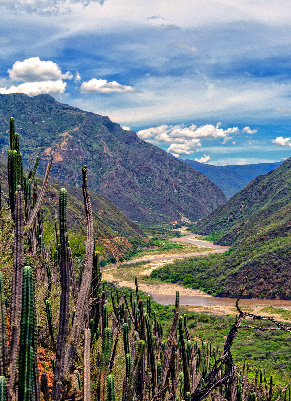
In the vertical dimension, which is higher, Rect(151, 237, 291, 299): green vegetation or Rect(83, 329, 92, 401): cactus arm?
Rect(83, 329, 92, 401): cactus arm

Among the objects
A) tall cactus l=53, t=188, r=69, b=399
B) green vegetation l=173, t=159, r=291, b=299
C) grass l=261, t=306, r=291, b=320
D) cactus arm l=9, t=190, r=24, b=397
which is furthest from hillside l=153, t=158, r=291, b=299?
cactus arm l=9, t=190, r=24, b=397

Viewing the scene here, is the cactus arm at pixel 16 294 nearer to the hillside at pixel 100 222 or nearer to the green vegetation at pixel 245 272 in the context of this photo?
the hillside at pixel 100 222

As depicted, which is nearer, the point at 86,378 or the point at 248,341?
the point at 86,378

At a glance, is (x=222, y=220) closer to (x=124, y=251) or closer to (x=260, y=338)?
(x=124, y=251)

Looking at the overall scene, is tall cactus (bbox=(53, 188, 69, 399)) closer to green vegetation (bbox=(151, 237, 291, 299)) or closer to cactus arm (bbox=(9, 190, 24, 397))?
cactus arm (bbox=(9, 190, 24, 397))

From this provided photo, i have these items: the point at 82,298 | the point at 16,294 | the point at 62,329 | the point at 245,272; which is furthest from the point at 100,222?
the point at 16,294

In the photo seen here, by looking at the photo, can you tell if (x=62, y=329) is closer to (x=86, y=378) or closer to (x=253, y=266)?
(x=86, y=378)

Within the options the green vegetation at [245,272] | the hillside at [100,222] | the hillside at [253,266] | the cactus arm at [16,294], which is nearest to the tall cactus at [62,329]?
the cactus arm at [16,294]

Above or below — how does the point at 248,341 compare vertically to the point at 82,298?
below

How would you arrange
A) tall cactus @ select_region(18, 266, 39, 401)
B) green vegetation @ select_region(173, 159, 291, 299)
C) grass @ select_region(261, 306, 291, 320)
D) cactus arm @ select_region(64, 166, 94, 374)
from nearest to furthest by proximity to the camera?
tall cactus @ select_region(18, 266, 39, 401) < cactus arm @ select_region(64, 166, 94, 374) < grass @ select_region(261, 306, 291, 320) < green vegetation @ select_region(173, 159, 291, 299)

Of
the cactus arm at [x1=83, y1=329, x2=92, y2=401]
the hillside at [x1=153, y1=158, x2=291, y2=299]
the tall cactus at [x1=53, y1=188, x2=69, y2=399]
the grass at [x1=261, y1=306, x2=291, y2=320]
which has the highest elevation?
the tall cactus at [x1=53, y1=188, x2=69, y2=399]
